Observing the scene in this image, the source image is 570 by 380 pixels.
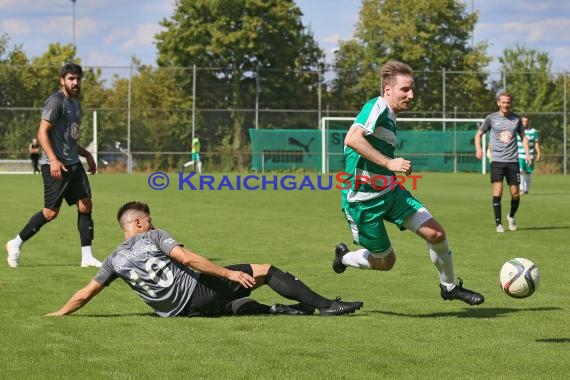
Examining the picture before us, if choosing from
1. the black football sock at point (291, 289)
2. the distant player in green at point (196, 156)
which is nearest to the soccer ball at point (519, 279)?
the black football sock at point (291, 289)

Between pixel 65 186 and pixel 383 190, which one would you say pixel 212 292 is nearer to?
pixel 383 190

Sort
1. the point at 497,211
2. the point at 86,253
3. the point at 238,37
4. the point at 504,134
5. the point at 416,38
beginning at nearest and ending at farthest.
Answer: the point at 86,253 → the point at 497,211 → the point at 504,134 → the point at 238,37 → the point at 416,38

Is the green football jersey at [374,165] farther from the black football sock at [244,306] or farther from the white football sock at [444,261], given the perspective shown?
the black football sock at [244,306]

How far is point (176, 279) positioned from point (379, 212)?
1.73 metres

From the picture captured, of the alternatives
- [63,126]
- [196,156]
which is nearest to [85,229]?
[63,126]

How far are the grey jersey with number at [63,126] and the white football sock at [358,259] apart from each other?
384 cm

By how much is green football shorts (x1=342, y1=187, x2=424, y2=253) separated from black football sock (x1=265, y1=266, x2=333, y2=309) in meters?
0.75

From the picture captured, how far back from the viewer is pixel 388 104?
329 inches

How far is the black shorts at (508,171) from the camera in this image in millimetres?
17047

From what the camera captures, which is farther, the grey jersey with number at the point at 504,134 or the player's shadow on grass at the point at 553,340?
the grey jersey with number at the point at 504,134

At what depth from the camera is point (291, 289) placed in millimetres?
7961

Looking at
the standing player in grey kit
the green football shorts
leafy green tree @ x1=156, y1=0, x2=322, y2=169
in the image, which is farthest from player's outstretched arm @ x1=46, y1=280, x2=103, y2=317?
leafy green tree @ x1=156, y1=0, x2=322, y2=169

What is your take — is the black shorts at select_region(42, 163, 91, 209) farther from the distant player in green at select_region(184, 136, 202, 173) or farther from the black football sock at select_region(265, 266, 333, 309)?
the distant player in green at select_region(184, 136, 202, 173)

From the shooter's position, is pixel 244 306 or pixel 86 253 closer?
pixel 244 306
